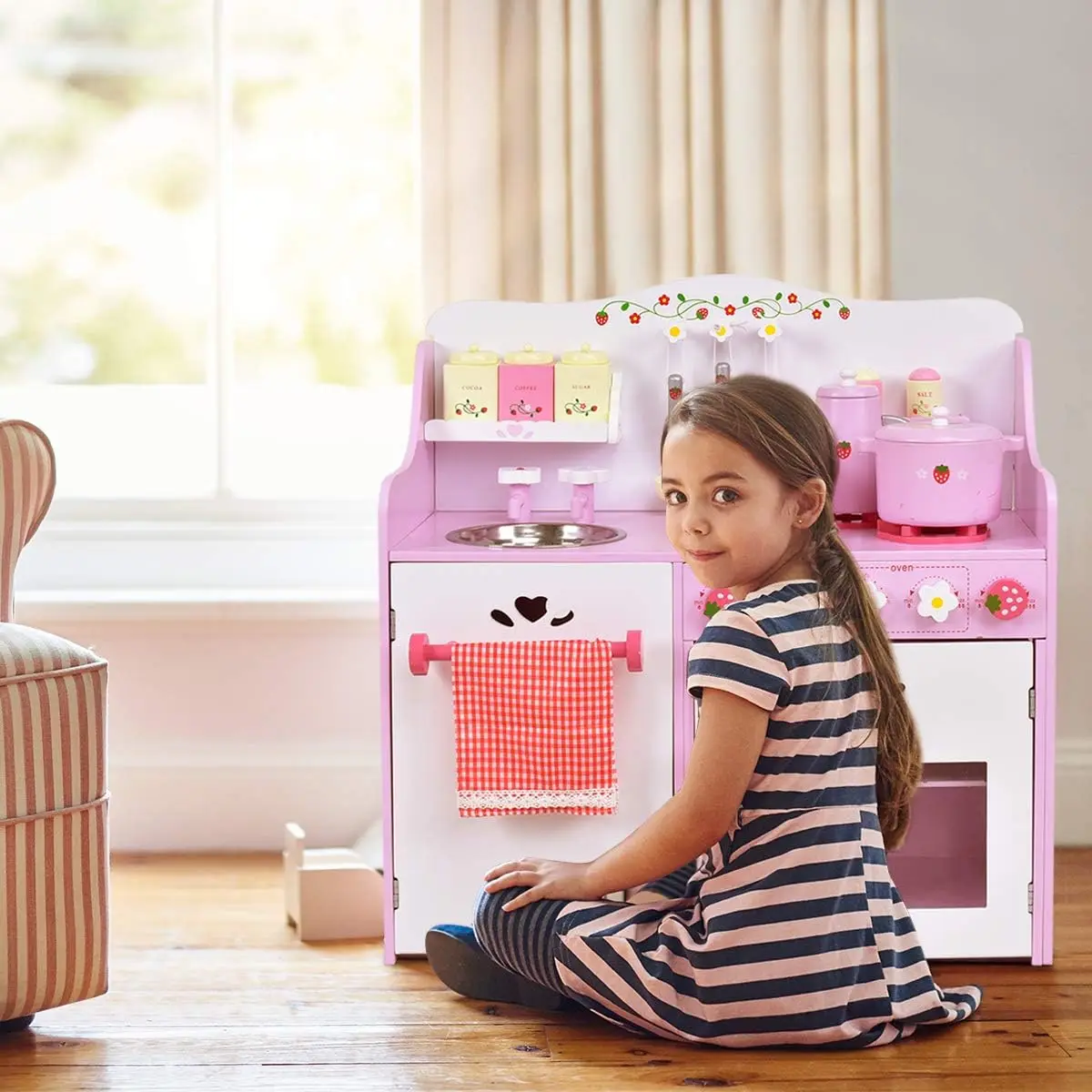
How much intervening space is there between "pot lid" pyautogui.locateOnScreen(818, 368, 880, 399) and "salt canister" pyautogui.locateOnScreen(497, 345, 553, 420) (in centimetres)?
41

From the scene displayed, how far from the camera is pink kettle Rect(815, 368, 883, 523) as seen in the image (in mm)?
2383

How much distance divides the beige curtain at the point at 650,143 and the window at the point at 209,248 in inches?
9.0

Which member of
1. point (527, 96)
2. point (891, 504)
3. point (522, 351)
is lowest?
point (891, 504)

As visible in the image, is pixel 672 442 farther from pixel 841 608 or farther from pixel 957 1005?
pixel 957 1005

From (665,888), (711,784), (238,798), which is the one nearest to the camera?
(711,784)

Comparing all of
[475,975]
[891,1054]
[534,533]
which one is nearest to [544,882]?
[475,975]

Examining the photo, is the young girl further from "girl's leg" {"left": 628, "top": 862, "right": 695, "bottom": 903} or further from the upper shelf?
the upper shelf

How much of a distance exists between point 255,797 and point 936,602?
1.32 m

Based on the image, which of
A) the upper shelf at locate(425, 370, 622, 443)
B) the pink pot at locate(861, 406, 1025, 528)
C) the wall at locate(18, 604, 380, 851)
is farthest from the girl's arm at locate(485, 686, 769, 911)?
the wall at locate(18, 604, 380, 851)

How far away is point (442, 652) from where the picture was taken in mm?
2135

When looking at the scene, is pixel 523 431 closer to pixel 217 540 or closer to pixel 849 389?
pixel 849 389

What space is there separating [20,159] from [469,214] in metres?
0.92

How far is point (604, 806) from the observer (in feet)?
7.04

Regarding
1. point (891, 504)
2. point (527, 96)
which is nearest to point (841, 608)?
point (891, 504)
